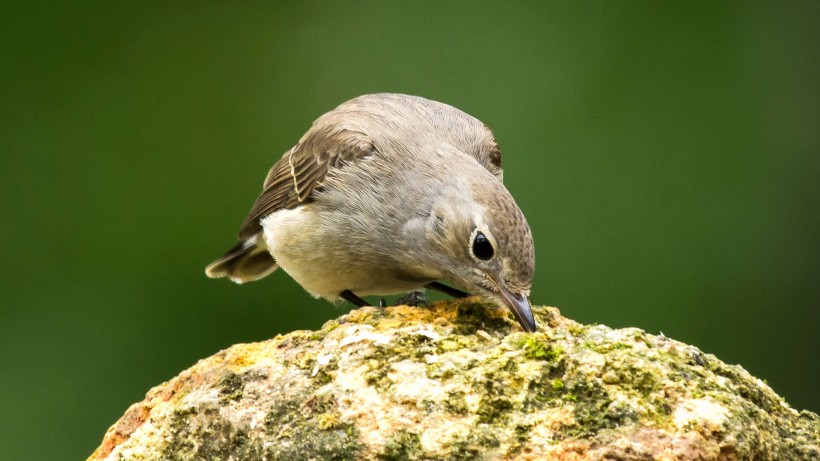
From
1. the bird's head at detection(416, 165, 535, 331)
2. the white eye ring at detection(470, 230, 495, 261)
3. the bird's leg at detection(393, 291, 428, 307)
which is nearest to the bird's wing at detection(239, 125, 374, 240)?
the bird's leg at detection(393, 291, 428, 307)

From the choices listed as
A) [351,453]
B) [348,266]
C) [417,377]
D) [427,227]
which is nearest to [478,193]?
[427,227]

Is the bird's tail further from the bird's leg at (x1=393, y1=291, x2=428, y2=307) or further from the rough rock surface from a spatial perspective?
the rough rock surface

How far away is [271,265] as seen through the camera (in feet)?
21.3

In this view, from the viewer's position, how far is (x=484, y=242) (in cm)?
426

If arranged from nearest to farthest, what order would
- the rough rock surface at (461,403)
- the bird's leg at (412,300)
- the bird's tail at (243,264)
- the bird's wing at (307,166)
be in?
the rough rock surface at (461,403) < the bird's leg at (412,300) < the bird's wing at (307,166) < the bird's tail at (243,264)

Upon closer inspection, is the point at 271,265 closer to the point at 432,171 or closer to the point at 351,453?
the point at 432,171

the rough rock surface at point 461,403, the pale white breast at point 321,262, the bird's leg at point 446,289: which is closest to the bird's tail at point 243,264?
the pale white breast at point 321,262

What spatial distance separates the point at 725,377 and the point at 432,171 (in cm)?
196

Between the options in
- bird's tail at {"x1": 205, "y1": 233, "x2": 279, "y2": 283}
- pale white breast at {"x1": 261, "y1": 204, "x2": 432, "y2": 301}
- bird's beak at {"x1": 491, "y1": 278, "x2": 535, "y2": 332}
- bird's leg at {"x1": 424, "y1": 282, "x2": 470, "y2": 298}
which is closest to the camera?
bird's beak at {"x1": 491, "y1": 278, "x2": 535, "y2": 332}

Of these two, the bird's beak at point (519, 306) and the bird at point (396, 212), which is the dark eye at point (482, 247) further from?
the bird's beak at point (519, 306)

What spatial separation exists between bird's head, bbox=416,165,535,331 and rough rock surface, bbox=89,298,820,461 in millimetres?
572

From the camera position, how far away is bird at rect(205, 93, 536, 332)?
423cm

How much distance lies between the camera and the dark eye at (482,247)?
4242mm

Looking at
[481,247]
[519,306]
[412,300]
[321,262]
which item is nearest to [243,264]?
[321,262]
